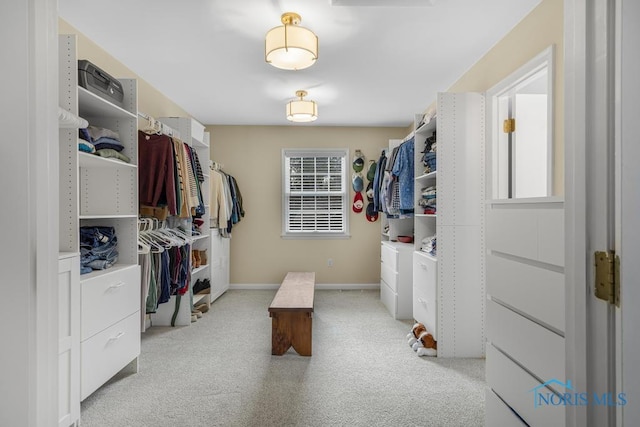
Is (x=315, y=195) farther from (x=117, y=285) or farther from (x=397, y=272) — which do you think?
(x=117, y=285)

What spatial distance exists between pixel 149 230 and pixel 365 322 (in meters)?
2.31

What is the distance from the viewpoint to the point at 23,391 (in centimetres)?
64

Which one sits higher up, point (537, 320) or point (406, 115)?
point (406, 115)

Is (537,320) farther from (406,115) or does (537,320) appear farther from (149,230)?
(406,115)

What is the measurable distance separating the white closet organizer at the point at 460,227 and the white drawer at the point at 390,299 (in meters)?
0.98

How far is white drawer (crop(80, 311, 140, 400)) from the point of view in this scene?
191 cm

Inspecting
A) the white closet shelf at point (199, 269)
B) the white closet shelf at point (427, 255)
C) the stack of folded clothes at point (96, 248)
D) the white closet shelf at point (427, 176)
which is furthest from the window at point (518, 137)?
the white closet shelf at point (199, 269)

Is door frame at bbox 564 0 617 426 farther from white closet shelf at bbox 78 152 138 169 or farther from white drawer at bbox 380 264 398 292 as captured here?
white drawer at bbox 380 264 398 292

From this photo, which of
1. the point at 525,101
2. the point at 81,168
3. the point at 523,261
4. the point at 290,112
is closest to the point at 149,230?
the point at 81,168

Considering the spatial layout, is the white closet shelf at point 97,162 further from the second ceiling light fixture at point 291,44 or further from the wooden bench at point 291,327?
the wooden bench at point 291,327

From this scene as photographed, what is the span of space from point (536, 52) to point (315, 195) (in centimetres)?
347

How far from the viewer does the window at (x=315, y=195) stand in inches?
207

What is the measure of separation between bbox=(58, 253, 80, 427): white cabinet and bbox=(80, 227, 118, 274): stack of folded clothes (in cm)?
31

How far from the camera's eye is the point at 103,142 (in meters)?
2.26
